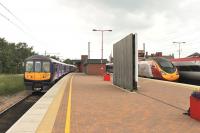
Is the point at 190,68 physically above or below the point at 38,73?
above

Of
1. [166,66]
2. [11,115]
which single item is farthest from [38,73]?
[166,66]

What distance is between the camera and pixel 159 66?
41.5m

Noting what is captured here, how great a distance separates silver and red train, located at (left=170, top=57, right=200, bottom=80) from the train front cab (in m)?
15.3

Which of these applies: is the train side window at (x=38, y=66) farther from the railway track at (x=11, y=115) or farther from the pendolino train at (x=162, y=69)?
the pendolino train at (x=162, y=69)

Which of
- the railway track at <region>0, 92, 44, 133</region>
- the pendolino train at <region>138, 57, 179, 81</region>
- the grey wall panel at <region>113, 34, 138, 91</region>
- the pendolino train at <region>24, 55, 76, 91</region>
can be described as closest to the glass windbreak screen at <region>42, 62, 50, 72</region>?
the pendolino train at <region>24, 55, 76, 91</region>

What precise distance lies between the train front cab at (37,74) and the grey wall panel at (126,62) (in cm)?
581

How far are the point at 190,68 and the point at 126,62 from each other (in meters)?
17.1

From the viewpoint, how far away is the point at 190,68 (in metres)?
41.3

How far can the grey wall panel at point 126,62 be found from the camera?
2397 cm

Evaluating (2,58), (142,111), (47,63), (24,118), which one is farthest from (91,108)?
(2,58)

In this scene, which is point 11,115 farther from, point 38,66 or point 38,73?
point 38,66

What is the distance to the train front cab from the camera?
3203 centimetres

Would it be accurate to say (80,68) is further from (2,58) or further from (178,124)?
(178,124)

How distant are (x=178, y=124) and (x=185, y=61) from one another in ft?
112
